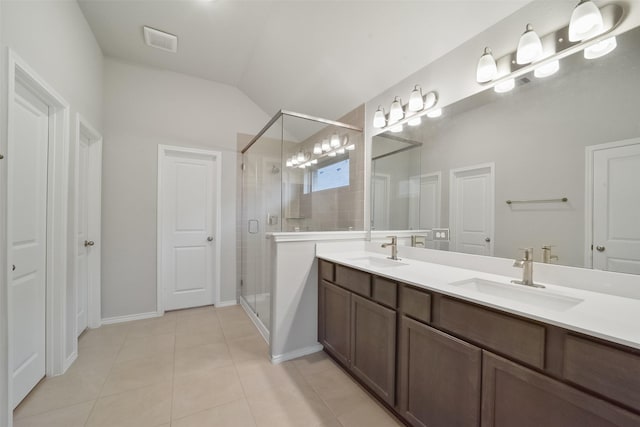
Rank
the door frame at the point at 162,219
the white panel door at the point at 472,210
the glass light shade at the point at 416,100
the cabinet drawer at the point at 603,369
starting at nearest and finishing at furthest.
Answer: the cabinet drawer at the point at 603,369, the white panel door at the point at 472,210, the glass light shade at the point at 416,100, the door frame at the point at 162,219

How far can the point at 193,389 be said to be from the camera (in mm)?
1778

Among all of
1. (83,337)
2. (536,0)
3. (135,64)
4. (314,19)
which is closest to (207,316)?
(83,337)

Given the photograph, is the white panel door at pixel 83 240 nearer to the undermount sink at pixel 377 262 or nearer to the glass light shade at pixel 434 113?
the undermount sink at pixel 377 262

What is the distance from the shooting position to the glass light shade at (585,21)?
3.76ft

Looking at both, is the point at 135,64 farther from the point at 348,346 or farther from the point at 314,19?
the point at 348,346

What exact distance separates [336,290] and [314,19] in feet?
7.18

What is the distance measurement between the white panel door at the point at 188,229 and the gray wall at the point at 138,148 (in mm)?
150

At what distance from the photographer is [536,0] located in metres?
1.38

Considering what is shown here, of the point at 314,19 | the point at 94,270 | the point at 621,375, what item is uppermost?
the point at 314,19

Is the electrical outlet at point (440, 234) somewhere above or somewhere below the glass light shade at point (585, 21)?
below

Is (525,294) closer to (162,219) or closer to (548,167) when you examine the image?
(548,167)

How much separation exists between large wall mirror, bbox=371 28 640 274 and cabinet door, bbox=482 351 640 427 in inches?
26.6

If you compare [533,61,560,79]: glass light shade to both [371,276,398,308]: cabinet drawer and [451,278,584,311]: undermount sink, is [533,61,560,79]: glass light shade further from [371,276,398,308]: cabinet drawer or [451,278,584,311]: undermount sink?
[371,276,398,308]: cabinet drawer

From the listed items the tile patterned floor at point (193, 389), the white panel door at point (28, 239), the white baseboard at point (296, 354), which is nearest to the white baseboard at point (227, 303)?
the tile patterned floor at point (193, 389)
